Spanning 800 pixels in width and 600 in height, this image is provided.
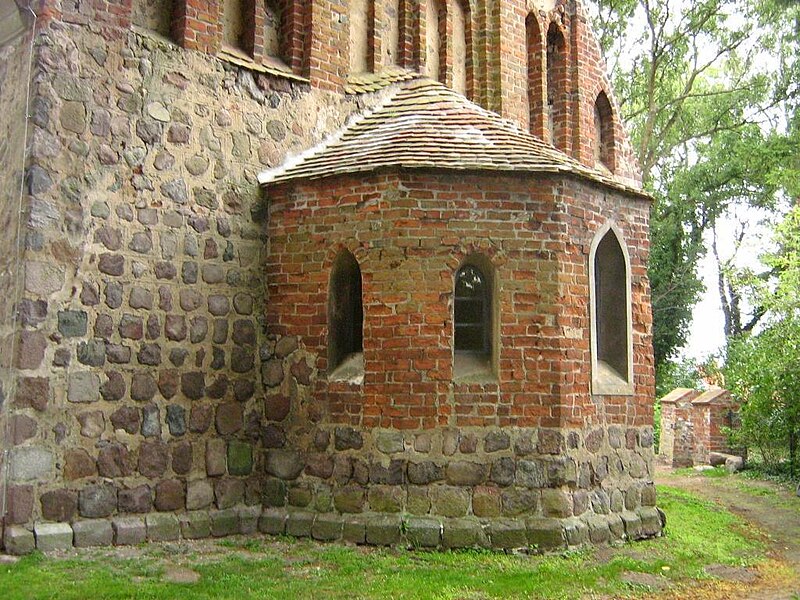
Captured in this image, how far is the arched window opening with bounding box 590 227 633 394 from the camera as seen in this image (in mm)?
8781

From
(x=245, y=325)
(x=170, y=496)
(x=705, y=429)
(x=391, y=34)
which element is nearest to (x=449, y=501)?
(x=170, y=496)

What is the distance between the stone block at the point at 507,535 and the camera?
7.35 m

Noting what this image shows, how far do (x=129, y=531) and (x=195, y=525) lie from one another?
0.67 m

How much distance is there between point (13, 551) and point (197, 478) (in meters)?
1.81

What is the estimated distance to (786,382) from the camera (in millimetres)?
14672

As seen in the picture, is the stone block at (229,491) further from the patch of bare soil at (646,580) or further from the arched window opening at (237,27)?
the arched window opening at (237,27)

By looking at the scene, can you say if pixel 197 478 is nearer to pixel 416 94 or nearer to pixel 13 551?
pixel 13 551

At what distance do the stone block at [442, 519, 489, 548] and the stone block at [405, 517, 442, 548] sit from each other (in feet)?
0.19

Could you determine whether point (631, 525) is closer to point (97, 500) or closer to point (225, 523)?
point (225, 523)

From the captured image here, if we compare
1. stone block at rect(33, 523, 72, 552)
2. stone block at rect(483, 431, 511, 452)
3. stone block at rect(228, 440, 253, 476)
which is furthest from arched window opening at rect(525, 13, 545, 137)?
stone block at rect(33, 523, 72, 552)

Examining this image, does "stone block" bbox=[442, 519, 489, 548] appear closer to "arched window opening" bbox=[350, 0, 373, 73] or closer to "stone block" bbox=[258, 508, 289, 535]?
"stone block" bbox=[258, 508, 289, 535]

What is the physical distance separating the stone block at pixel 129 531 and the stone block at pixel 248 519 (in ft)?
3.29

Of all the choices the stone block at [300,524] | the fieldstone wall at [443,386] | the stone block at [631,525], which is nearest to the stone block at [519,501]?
the fieldstone wall at [443,386]

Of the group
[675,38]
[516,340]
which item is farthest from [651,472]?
[675,38]
